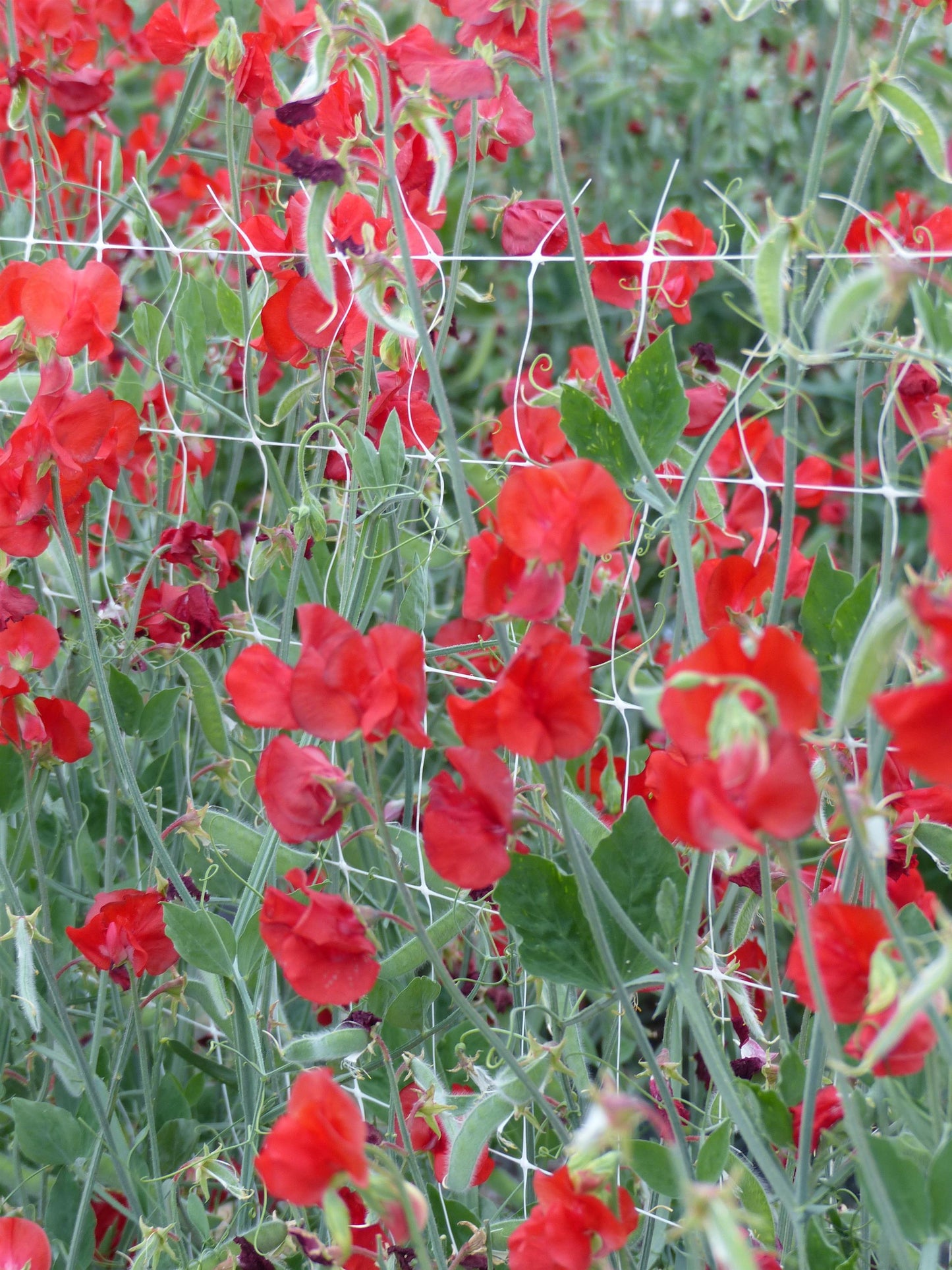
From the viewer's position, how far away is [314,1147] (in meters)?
0.46

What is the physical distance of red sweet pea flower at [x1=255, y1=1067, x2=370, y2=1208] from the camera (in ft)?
1.50

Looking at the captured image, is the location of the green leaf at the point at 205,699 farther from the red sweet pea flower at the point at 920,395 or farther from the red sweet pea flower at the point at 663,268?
the red sweet pea flower at the point at 920,395

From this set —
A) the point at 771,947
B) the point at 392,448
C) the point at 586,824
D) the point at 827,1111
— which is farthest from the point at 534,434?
the point at 827,1111

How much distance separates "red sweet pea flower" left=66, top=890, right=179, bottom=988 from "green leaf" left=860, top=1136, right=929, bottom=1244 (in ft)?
1.60

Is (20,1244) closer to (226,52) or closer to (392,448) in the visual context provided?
(392,448)

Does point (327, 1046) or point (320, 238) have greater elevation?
point (320, 238)

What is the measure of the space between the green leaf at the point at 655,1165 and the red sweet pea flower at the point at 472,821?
14cm

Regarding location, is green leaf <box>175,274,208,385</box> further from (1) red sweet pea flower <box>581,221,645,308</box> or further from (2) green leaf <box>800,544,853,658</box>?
(2) green leaf <box>800,544,853,658</box>

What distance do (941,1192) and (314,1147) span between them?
24 centimetres

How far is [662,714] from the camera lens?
1.45ft

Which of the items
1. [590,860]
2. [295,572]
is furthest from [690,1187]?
[295,572]

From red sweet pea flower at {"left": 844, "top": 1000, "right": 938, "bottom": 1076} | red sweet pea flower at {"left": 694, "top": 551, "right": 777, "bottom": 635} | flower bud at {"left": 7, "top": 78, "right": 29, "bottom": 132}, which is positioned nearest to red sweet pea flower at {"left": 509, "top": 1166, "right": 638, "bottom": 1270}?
red sweet pea flower at {"left": 844, "top": 1000, "right": 938, "bottom": 1076}

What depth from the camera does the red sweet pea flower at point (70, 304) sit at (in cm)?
82

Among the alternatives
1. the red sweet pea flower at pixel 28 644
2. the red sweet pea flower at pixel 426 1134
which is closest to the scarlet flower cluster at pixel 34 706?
the red sweet pea flower at pixel 28 644
